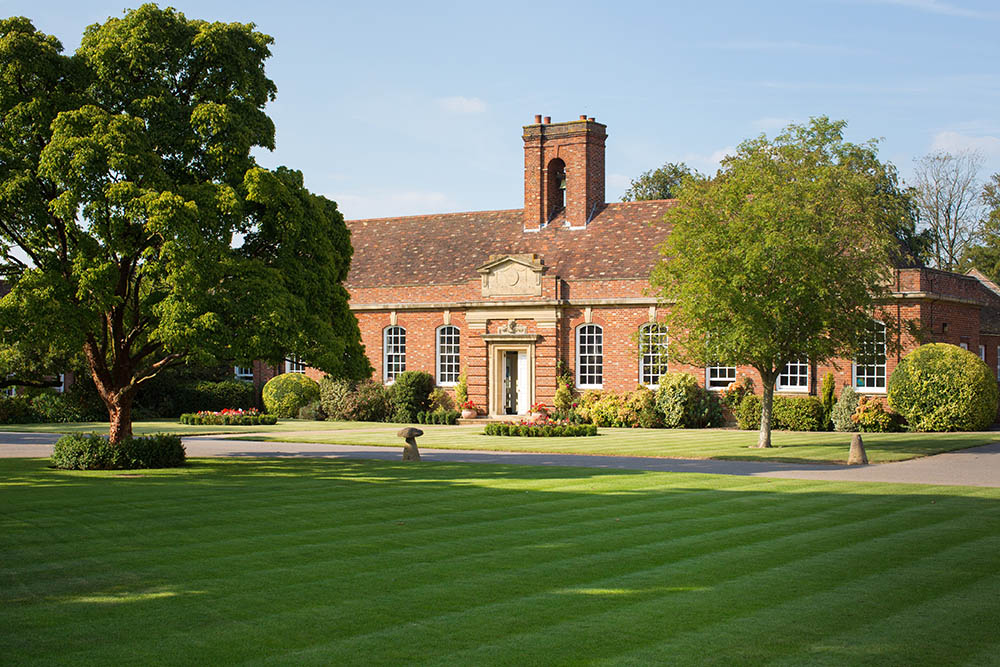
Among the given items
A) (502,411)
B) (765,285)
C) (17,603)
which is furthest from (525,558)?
(502,411)

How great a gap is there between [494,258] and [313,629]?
2952 centimetres

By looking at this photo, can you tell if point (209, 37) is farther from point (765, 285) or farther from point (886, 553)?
point (886, 553)

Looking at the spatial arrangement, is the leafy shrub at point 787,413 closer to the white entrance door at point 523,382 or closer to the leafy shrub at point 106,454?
the white entrance door at point 523,382

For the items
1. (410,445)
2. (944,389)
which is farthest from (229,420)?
(944,389)

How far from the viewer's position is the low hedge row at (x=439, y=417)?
3447 cm

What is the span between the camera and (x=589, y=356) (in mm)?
34906

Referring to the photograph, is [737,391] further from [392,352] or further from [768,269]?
[392,352]

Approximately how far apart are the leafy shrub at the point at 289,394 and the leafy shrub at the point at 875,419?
64.2 ft

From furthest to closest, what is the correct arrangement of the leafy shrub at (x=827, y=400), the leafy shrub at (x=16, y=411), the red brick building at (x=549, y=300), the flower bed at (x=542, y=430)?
the leafy shrub at (x=16, y=411) < the red brick building at (x=549, y=300) < the leafy shrub at (x=827, y=400) < the flower bed at (x=542, y=430)

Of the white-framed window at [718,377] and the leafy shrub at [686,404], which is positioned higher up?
the white-framed window at [718,377]

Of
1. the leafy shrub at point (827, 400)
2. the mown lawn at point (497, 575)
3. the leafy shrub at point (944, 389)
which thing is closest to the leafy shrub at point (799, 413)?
the leafy shrub at point (827, 400)

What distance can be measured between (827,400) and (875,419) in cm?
165

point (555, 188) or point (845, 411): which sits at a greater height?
point (555, 188)

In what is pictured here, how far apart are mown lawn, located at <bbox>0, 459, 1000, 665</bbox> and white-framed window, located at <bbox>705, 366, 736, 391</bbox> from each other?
17.6 m
